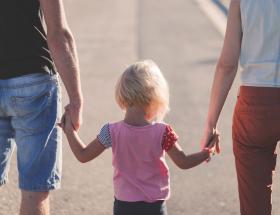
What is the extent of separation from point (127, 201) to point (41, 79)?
0.71 metres

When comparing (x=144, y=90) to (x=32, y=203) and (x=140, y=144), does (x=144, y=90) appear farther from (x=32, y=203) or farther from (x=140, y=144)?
(x=32, y=203)

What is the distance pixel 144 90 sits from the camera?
3.56 m

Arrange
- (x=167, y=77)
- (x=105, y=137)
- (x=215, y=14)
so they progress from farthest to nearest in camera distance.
Answer: (x=215, y=14) < (x=167, y=77) < (x=105, y=137)

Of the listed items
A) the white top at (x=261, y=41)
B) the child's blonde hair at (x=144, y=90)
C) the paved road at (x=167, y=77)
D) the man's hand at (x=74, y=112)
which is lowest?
the paved road at (x=167, y=77)

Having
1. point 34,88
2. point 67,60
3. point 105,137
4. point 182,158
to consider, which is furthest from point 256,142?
point 34,88

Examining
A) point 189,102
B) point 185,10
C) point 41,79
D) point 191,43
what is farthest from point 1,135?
point 185,10

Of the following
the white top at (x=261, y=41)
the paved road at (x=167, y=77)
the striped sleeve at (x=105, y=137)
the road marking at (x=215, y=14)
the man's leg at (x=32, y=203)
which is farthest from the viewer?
the road marking at (x=215, y=14)

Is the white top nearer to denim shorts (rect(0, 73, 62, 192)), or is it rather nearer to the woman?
the woman

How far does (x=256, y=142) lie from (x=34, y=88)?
109 cm

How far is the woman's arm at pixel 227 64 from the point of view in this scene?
11.8 ft

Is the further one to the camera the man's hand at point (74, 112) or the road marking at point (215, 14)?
the road marking at point (215, 14)

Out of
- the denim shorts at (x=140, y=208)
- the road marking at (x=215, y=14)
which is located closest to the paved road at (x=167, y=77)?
the road marking at (x=215, y=14)

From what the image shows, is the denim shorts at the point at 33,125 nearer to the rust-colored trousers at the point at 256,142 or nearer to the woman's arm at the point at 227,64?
the woman's arm at the point at 227,64

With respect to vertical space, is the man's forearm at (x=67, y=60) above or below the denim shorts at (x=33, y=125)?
above
